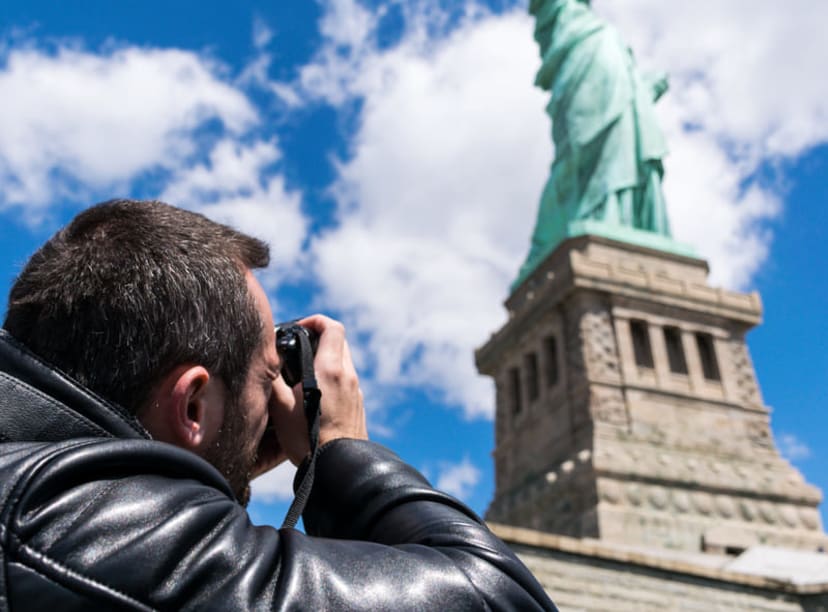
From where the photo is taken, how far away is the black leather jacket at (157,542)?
1.00 metres

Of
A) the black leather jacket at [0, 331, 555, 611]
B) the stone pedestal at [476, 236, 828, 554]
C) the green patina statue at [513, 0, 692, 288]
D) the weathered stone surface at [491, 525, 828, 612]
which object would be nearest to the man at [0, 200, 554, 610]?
the black leather jacket at [0, 331, 555, 611]

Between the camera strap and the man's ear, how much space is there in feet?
0.70

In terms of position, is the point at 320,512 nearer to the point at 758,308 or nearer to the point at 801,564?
the point at 801,564

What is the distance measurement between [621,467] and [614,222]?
929 centimetres

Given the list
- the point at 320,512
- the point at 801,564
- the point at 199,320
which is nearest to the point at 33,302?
the point at 199,320

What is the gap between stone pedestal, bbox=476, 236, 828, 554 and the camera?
1983 cm

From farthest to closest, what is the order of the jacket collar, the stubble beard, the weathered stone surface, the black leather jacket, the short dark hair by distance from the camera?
the weathered stone surface < the stubble beard < the short dark hair < the jacket collar < the black leather jacket

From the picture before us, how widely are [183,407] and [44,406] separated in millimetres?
243

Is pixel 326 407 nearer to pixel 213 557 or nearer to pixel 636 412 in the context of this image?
pixel 213 557

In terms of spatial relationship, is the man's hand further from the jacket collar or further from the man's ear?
the jacket collar

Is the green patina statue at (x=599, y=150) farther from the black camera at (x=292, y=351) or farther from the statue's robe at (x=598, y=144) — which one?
the black camera at (x=292, y=351)

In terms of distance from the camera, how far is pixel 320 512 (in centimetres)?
156

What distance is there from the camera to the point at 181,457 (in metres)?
1.16

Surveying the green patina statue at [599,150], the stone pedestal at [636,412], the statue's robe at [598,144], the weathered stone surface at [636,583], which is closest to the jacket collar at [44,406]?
the weathered stone surface at [636,583]
